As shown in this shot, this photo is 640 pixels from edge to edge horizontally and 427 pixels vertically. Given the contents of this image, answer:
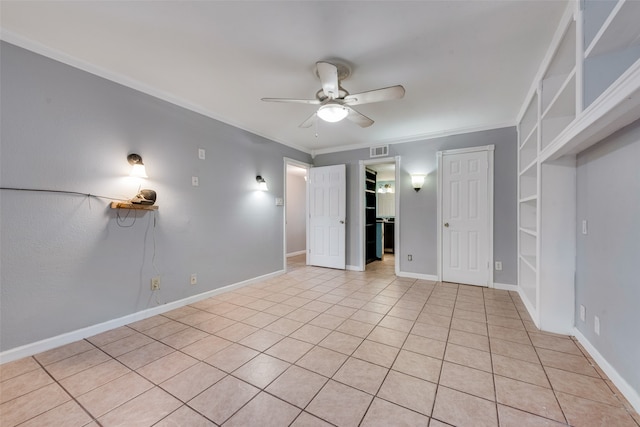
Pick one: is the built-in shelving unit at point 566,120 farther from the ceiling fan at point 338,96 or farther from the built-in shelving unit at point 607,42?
the ceiling fan at point 338,96

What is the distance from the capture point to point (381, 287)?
152 inches

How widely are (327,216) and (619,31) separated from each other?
4243 millimetres

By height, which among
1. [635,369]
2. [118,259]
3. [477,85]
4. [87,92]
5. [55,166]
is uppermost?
[477,85]

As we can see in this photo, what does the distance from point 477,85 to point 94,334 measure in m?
4.50

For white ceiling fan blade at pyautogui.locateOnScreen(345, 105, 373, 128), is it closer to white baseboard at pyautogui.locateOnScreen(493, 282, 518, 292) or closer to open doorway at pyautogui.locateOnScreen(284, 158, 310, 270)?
white baseboard at pyautogui.locateOnScreen(493, 282, 518, 292)

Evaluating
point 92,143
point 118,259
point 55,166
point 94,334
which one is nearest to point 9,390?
point 94,334

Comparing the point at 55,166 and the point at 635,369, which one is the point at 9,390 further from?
the point at 635,369

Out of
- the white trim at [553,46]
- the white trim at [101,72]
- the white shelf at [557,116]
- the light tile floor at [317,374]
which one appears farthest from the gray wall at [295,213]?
the white shelf at [557,116]

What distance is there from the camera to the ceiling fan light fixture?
2.38 meters

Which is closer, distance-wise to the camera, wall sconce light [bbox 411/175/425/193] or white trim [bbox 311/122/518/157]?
white trim [bbox 311/122/518/157]

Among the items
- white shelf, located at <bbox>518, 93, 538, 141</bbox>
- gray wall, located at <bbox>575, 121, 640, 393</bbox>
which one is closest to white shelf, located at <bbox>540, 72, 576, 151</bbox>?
gray wall, located at <bbox>575, 121, 640, 393</bbox>

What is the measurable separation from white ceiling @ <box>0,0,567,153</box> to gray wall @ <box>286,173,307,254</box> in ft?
13.2

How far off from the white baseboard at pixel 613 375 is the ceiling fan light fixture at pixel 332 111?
2.76 metres

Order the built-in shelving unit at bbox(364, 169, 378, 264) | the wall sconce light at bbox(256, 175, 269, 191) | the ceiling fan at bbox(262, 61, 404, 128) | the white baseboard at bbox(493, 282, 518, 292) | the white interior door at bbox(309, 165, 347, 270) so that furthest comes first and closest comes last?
the built-in shelving unit at bbox(364, 169, 378, 264) → the white interior door at bbox(309, 165, 347, 270) → the wall sconce light at bbox(256, 175, 269, 191) → the white baseboard at bbox(493, 282, 518, 292) → the ceiling fan at bbox(262, 61, 404, 128)
